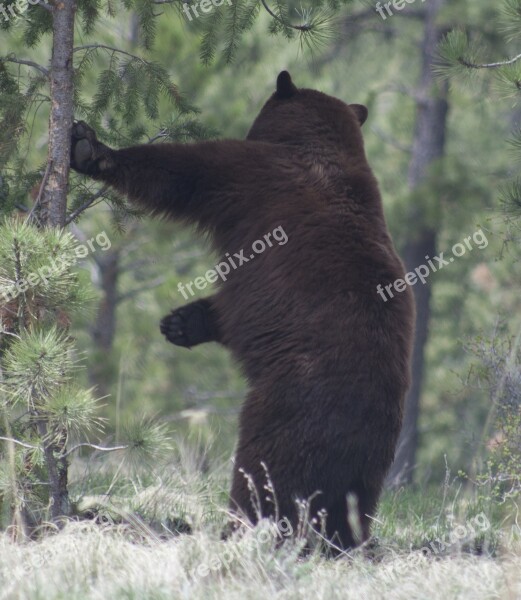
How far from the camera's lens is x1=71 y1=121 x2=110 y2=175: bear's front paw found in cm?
464

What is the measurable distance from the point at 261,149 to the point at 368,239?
778 mm

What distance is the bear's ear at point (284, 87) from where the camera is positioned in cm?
546

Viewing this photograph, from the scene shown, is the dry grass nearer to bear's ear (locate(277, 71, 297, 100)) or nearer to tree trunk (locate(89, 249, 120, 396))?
bear's ear (locate(277, 71, 297, 100))

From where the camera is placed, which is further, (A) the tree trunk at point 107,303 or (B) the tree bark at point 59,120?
(A) the tree trunk at point 107,303

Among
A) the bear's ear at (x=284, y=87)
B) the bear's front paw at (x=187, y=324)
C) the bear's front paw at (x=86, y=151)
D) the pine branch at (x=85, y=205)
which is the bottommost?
the bear's front paw at (x=187, y=324)

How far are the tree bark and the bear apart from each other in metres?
0.09

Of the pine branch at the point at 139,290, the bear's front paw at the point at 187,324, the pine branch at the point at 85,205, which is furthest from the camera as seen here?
the pine branch at the point at 139,290

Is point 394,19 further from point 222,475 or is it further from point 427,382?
point 222,475

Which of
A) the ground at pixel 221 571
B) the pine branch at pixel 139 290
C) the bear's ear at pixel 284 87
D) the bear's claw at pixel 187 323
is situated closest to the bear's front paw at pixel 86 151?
the bear's claw at pixel 187 323

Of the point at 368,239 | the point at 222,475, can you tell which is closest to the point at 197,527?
the point at 368,239

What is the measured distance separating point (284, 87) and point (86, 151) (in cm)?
141

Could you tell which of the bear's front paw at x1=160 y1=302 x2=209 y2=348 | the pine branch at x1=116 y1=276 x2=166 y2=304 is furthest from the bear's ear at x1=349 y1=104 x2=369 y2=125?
the pine branch at x1=116 y1=276 x2=166 y2=304

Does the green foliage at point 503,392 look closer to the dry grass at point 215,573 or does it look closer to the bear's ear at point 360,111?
the bear's ear at point 360,111

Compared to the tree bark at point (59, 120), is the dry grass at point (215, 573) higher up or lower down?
lower down
